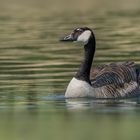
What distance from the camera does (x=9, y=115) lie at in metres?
18.9

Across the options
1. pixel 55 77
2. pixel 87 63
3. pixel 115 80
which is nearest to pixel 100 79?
pixel 115 80

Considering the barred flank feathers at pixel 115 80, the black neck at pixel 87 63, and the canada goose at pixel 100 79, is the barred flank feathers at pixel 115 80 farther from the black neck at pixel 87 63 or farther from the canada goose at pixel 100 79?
the black neck at pixel 87 63

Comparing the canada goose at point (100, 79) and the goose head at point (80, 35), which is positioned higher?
the goose head at point (80, 35)

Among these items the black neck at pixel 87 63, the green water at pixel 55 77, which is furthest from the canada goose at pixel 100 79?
the green water at pixel 55 77

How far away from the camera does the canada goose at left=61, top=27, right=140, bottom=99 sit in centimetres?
2205

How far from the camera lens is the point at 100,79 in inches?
880

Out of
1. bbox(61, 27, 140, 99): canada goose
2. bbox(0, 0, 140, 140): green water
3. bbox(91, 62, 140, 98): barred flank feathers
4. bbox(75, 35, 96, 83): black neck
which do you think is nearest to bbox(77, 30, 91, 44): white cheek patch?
bbox(61, 27, 140, 99): canada goose

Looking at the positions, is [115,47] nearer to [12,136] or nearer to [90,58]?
[90,58]

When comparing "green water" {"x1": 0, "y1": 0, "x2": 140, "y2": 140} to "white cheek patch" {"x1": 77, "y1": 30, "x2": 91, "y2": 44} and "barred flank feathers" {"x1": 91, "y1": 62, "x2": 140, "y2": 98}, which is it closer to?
"barred flank feathers" {"x1": 91, "y1": 62, "x2": 140, "y2": 98}

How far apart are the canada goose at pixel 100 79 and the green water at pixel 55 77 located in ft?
1.49

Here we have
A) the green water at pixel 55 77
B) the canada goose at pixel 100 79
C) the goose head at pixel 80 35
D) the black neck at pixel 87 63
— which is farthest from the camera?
the goose head at pixel 80 35

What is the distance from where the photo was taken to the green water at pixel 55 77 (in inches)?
641

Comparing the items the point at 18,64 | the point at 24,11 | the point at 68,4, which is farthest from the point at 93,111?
the point at 68,4

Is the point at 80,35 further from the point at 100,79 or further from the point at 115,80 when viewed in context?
the point at 115,80
